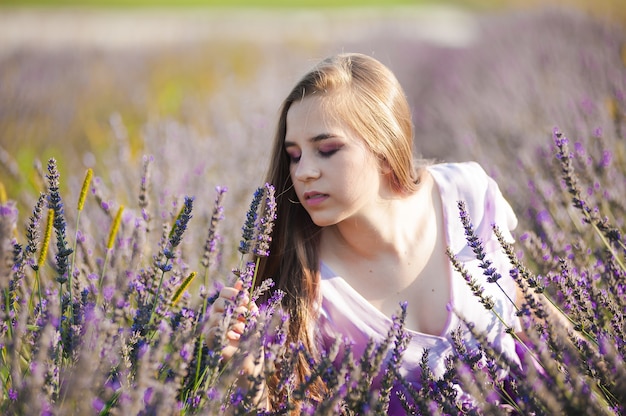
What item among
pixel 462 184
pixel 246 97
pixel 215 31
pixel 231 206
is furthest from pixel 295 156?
pixel 215 31

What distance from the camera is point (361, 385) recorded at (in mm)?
1274

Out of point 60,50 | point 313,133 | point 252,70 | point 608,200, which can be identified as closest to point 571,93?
point 608,200

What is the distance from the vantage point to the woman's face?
1.76 m

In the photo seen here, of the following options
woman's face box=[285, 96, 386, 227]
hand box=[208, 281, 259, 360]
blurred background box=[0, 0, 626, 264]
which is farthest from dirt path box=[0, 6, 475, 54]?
hand box=[208, 281, 259, 360]

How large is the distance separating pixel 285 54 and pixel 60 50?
237cm

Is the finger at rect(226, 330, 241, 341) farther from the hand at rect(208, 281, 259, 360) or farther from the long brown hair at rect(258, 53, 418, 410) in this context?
the long brown hair at rect(258, 53, 418, 410)

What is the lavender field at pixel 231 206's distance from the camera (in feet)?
4.06

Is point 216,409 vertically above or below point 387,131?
below

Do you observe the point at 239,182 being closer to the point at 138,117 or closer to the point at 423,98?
the point at 138,117

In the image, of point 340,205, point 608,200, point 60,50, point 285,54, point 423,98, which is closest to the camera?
point 340,205

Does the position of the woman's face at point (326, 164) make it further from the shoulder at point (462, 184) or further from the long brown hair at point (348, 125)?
the shoulder at point (462, 184)

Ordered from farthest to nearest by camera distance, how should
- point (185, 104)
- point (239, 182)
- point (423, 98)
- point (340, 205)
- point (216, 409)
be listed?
point (423, 98) < point (185, 104) < point (239, 182) < point (340, 205) < point (216, 409)

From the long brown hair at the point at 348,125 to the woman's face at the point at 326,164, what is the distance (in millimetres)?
45

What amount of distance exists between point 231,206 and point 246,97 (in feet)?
7.72
